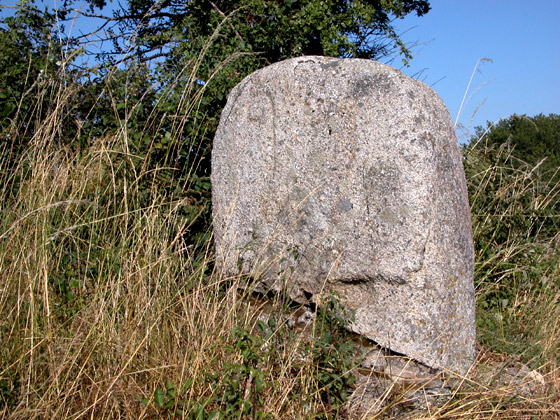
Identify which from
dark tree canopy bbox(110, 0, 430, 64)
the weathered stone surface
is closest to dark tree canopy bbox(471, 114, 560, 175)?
dark tree canopy bbox(110, 0, 430, 64)

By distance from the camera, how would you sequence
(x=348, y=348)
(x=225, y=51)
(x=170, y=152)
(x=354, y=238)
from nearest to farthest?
(x=348, y=348), (x=354, y=238), (x=170, y=152), (x=225, y=51)

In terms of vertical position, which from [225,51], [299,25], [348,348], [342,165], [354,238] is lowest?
[348,348]

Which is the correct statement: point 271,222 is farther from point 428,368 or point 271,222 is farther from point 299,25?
point 299,25

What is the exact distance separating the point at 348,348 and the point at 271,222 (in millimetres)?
771

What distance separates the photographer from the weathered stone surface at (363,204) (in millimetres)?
2518

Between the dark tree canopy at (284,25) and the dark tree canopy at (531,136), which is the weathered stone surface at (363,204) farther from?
the dark tree canopy at (531,136)

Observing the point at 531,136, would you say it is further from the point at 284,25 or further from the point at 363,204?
the point at 363,204

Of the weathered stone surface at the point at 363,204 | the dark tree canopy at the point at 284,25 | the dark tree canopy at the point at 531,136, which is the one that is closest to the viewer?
the weathered stone surface at the point at 363,204

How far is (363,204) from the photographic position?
2609mm

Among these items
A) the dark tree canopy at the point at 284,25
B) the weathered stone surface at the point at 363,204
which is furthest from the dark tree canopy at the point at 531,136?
the weathered stone surface at the point at 363,204

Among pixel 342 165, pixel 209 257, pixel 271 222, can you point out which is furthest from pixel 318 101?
pixel 209 257

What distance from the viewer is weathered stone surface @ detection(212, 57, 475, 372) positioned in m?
2.52

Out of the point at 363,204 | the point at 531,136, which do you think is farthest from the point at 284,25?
the point at 531,136

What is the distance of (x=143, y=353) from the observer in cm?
231
